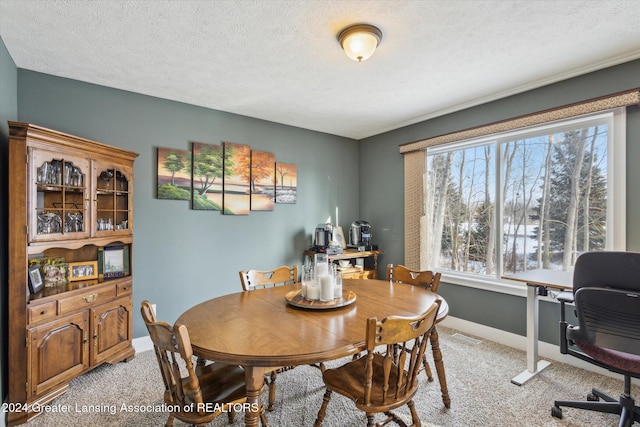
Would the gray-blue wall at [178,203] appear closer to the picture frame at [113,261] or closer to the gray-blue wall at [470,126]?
the picture frame at [113,261]

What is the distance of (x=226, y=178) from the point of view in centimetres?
353

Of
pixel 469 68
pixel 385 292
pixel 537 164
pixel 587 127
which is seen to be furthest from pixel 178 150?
pixel 587 127

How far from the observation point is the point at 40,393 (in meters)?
2.02

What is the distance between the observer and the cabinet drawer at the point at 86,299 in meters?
2.20

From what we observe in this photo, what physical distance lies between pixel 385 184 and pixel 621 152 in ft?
8.09

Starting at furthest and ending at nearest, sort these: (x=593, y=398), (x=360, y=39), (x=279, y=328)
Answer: (x=593, y=398), (x=360, y=39), (x=279, y=328)

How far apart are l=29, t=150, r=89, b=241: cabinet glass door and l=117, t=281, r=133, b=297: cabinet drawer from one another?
0.55 meters

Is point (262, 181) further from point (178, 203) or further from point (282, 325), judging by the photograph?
point (282, 325)

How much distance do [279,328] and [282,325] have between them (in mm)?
42

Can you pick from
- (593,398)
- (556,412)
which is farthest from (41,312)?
(593,398)

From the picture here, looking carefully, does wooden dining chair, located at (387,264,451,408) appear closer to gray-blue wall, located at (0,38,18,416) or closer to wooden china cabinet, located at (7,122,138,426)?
wooden china cabinet, located at (7,122,138,426)

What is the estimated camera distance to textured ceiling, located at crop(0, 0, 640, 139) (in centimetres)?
181

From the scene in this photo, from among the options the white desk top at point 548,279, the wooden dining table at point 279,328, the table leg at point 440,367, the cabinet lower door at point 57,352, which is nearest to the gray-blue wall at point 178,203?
the cabinet lower door at point 57,352

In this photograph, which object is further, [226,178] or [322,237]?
[322,237]
